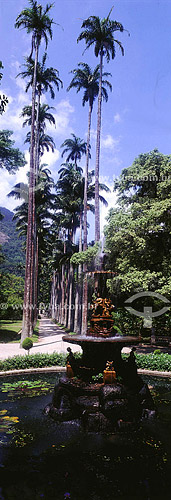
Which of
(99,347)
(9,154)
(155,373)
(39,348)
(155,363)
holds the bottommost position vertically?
(39,348)

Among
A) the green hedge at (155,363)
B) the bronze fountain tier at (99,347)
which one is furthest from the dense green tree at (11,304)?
the bronze fountain tier at (99,347)

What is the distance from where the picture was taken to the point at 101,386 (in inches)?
317

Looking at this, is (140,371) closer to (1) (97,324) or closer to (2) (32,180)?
(1) (97,324)

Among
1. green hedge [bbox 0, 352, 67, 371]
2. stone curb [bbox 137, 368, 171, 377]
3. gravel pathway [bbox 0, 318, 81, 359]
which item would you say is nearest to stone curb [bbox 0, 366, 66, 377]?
green hedge [bbox 0, 352, 67, 371]

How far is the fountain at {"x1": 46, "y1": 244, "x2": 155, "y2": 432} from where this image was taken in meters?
7.39

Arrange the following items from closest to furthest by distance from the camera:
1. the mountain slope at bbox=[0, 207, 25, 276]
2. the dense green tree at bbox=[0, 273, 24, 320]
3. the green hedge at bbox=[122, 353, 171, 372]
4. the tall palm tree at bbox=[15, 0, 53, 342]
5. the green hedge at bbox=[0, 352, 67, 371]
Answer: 1. the green hedge at bbox=[0, 352, 67, 371]
2. the green hedge at bbox=[122, 353, 171, 372]
3. the tall palm tree at bbox=[15, 0, 53, 342]
4. the dense green tree at bbox=[0, 273, 24, 320]
5. the mountain slope at bbox=[0, 207, 25, 276]

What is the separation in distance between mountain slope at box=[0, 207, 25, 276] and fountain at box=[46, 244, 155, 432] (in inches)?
2470

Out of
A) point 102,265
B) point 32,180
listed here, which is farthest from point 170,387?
point 32,180

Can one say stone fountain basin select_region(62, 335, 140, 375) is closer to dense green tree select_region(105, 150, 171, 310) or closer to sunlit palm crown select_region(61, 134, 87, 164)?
dense green tree select_region(105, 150, 171, 310)

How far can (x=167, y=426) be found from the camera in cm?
728

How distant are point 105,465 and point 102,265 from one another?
641 cm

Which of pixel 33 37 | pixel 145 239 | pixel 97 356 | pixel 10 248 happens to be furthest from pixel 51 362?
pixel 10 248

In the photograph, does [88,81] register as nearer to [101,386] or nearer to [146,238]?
[146,238]

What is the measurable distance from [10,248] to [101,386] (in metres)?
113
